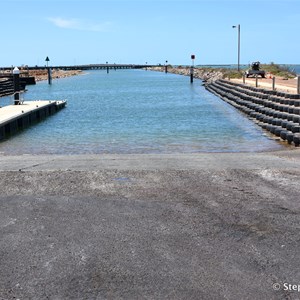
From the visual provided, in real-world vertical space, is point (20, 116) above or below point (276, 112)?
below

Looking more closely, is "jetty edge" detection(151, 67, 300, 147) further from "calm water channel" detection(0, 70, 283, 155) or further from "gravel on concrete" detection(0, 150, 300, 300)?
"gravel on concrete" detection(0, 150, 300, 300)

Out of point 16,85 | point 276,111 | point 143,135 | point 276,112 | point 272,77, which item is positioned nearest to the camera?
point 143,135

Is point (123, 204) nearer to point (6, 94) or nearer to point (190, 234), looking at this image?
point (190, 234)

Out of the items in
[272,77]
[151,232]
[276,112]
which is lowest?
[276,112]

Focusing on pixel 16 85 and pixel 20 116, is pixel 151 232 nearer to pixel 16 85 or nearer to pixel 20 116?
pixel 20 116

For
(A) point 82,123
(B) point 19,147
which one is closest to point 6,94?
(A) point 82,123

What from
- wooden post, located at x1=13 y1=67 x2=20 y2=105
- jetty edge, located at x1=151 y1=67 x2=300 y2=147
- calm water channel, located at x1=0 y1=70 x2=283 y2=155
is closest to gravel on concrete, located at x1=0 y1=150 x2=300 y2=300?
calm water channel, located at x1=0 y1=70 x2=283 y2=155

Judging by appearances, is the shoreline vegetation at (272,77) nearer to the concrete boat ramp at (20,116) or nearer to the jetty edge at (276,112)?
the jetty edge at (276,112)

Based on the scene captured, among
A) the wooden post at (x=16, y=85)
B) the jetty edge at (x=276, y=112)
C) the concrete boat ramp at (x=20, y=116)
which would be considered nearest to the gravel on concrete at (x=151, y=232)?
the jetty edge at (x=276, y=112)

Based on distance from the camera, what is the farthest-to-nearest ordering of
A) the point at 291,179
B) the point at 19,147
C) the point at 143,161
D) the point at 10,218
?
the point at 19,147, the point at 143,161, the point at 291,179, the point at 10,218

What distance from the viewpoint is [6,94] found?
57.9 metres

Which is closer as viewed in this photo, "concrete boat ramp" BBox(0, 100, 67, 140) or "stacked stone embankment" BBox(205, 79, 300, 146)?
"stacked stone embankment" BBox(205, 79, 300, 146)

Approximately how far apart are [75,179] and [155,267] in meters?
4.47

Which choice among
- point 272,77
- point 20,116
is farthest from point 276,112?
point 272,77
